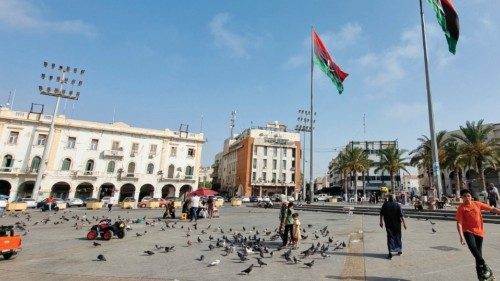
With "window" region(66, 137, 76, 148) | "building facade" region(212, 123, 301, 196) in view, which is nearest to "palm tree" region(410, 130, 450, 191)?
"building facade" region(212, 123, 301, 196)

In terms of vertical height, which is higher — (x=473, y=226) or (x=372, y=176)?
(x=372, y=176)

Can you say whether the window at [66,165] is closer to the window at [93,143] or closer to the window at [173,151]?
the window at [93,143]

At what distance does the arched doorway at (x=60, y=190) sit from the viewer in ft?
149

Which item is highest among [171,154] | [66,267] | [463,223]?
[171,154]

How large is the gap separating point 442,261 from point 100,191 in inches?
1950

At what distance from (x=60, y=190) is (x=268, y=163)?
40787 millimetres

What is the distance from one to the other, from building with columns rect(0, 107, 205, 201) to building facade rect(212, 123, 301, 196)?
1781 cm

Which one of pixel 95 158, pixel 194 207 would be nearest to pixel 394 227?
pixel 194 207

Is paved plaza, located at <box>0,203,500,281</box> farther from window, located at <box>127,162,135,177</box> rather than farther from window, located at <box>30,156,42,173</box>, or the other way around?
window, located at <box>127,162,135,177</box>

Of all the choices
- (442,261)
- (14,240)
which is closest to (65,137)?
(14,240)

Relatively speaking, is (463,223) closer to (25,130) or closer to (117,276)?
(117,276)

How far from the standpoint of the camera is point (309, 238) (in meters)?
12.0

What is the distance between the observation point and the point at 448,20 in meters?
17.5

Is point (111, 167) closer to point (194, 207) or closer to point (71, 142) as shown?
point (71, 142)
